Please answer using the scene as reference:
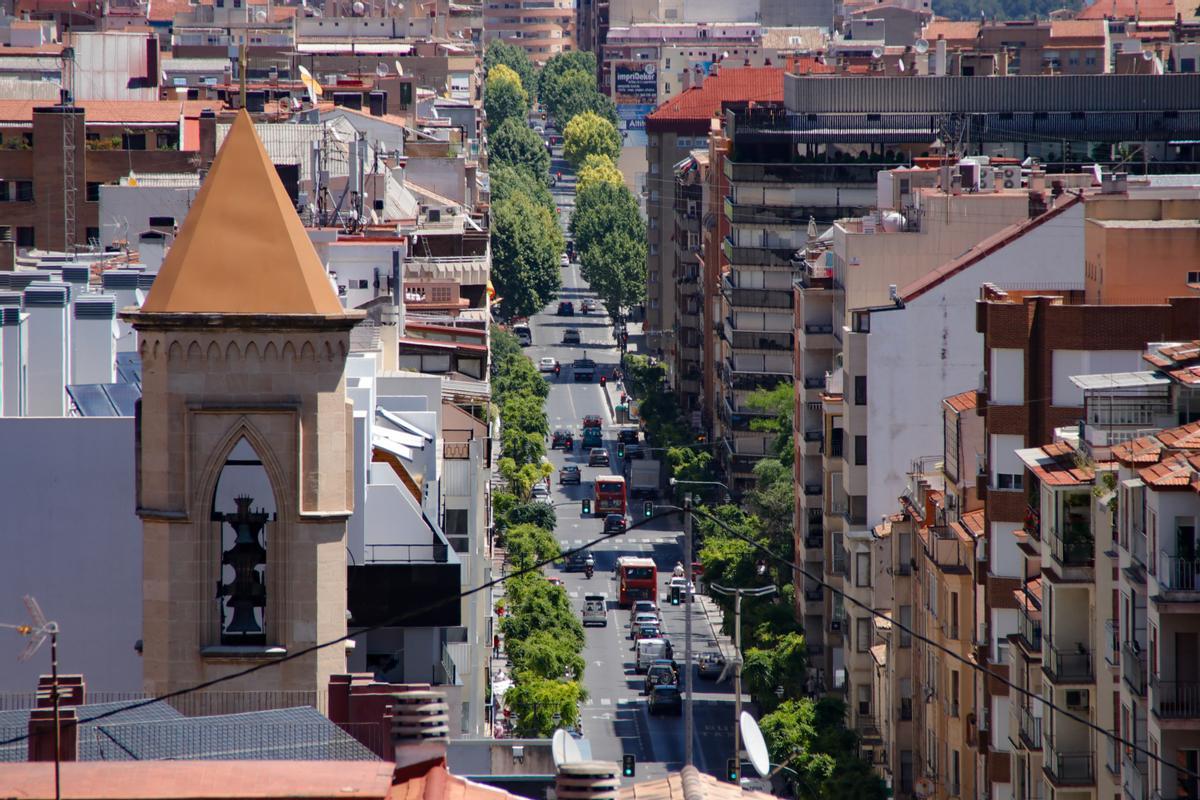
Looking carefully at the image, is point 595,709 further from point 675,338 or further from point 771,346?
point 675,338

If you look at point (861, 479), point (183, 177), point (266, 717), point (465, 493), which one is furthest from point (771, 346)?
point (266, 717)

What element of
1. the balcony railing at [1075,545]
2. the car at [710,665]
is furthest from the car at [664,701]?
the balcony railing at [1075,545]

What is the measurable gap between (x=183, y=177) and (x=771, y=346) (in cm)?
3478

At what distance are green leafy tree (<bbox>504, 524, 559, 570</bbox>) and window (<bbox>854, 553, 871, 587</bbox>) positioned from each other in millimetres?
36520

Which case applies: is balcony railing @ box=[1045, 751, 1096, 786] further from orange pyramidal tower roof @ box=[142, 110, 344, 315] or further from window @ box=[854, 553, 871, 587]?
window @ box=[854, 553, 871, 587]

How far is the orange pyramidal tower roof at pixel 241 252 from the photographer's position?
35344 mm

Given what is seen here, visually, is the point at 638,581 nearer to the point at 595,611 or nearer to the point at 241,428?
the point at 595,611

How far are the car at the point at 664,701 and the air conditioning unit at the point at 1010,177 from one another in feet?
93.5

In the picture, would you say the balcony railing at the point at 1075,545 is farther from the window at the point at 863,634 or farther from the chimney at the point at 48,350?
the window at the point at 863,634

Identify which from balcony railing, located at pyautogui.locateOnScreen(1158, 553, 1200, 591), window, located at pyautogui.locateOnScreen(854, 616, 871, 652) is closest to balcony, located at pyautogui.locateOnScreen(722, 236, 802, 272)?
window, located at pyautogui.locateOnScreen(854, 616, 871, 652)

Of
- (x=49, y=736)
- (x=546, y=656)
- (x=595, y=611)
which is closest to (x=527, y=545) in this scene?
(x=595, y=611)

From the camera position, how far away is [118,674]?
40.8 m

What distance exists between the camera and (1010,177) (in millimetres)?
91250

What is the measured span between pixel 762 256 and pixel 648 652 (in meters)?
30.2
